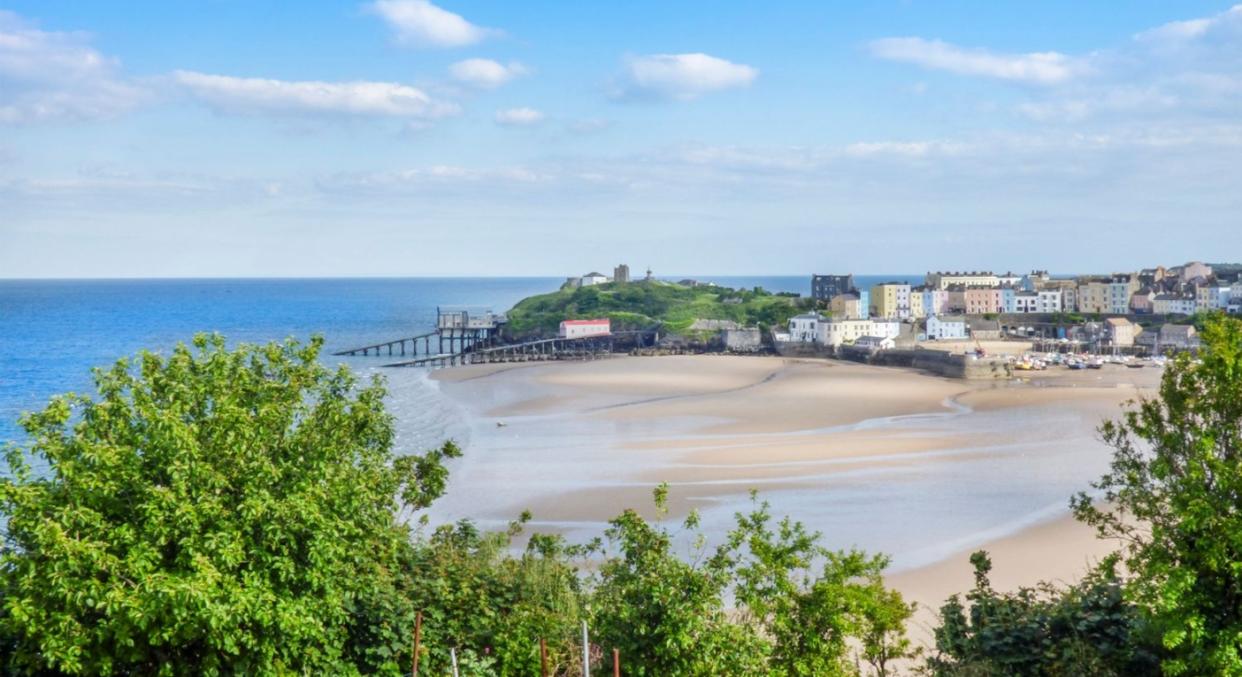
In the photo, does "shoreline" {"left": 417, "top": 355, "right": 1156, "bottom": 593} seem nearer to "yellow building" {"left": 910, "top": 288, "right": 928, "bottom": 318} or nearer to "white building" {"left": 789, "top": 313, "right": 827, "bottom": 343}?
"white building" {"left": 789, "top": 313, "right": 827, "bottom": 343}

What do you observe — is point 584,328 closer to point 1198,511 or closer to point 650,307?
point 650,307

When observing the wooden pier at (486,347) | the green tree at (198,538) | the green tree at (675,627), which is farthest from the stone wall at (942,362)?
the green tree at (198,538)

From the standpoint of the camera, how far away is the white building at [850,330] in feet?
271

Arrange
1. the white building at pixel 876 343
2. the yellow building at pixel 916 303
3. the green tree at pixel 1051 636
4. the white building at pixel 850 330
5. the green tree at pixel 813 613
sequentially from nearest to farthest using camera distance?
the green tree at pixel 813 613
the green tree at pixel 1051 636
the white building at pixel 876 343
the white building at pixel 850 330
the yellow building at pixel 916 303

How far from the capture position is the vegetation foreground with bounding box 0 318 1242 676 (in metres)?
9.16

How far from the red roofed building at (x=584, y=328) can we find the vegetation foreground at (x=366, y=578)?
83679 mm

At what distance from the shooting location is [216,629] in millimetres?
8953

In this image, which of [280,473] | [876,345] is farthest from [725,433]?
[876,345]

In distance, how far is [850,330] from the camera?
272 feet

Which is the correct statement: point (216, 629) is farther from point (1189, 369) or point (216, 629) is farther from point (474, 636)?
point (1189, 369)

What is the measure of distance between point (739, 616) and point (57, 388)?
5136 cm

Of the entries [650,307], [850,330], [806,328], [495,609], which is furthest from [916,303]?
[495,609]

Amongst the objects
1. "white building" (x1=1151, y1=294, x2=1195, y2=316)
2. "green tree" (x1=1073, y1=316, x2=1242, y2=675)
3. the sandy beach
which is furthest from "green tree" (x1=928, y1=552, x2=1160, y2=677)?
"white building" (x1=1151, y1=294, x2=1195, y2=316)

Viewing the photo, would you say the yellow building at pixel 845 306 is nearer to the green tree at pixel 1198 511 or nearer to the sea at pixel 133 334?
the sea at pixel 133 334
